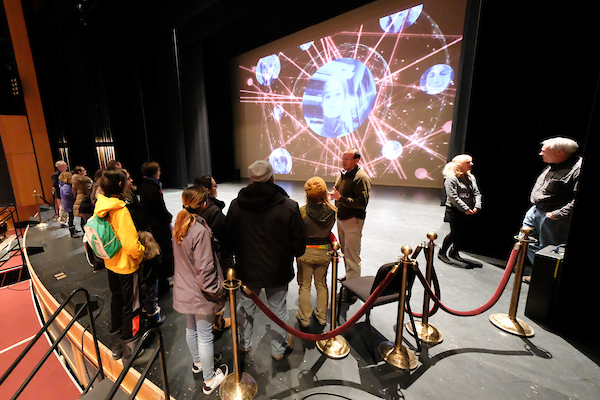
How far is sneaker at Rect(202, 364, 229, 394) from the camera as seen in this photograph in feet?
5.77

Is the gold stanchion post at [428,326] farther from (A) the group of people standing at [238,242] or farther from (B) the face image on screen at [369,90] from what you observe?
(B) the face image on screen at [369,90]

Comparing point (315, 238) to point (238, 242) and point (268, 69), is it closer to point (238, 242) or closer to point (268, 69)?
point (238, 242)

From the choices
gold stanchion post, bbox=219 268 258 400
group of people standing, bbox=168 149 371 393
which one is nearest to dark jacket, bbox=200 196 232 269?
group of people standing, bbox=168 149 371 393

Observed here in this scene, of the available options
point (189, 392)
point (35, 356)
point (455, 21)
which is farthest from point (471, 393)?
point (455, 21)

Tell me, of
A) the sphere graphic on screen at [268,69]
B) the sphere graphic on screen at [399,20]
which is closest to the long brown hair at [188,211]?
the sphere graphic on screen at [399,20]

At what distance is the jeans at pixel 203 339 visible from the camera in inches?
67.9

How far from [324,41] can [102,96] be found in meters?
7.50

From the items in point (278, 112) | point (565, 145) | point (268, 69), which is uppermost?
point (268, 69)

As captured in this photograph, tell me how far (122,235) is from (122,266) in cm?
23

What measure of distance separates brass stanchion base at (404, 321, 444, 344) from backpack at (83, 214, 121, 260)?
7.89 ft

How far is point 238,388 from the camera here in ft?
5.75

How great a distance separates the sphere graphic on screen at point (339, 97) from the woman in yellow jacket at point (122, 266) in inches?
292

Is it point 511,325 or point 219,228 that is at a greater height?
point 219,228

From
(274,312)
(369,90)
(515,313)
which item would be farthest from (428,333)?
(369,90)
